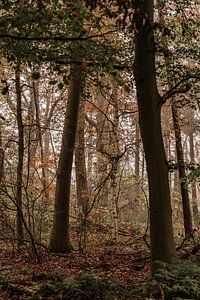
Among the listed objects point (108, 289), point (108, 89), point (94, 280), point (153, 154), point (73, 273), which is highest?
point (108, 89)

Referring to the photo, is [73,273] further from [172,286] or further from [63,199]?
[63,199]

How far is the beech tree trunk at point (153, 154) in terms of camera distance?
23.2 ft

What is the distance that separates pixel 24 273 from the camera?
7641 mm

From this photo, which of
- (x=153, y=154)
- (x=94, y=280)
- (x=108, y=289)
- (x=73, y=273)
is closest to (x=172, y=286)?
(x=108, y=289)

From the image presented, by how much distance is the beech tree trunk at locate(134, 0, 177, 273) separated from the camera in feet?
23.2

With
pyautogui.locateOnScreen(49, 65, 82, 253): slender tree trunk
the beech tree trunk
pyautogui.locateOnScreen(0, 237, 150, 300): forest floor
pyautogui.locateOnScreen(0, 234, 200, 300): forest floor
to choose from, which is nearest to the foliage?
pyautogui.locateOnScreen(0, 234, 200, 300): forest floor

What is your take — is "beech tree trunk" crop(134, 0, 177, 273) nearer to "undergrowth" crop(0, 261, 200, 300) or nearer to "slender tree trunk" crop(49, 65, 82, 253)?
"undergrowth" crop(0, 261, 200, 300)

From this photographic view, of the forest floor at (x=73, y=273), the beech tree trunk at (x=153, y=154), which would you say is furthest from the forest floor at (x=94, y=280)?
the beech tree trunk at (x=153, y=154)

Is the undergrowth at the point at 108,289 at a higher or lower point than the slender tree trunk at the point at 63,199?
lower

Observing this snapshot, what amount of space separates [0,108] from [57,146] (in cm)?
490

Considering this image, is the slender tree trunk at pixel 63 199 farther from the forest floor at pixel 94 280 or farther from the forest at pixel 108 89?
the forest floor at pixel 94 280

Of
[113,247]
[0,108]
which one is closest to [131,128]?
[0,108]

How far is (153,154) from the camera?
7.18 metres

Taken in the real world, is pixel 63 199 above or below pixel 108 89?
below
